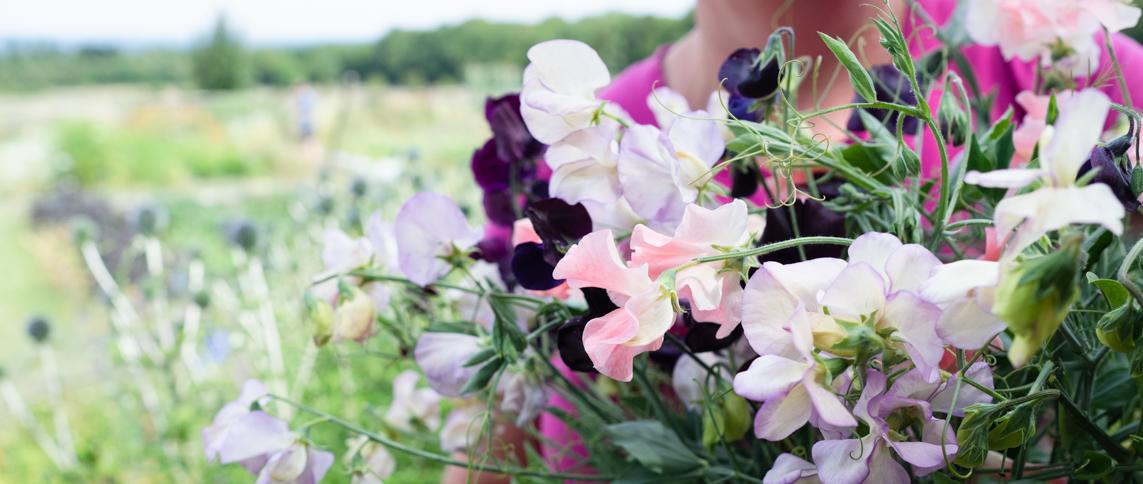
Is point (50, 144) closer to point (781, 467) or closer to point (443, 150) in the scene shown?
point (443, 150)

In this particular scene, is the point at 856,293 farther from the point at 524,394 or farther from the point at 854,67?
the point at 524,394

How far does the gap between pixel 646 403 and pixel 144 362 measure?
1211 mm

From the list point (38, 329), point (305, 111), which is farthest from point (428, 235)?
point (305, 111)

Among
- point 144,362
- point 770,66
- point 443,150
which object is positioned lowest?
point 443,150

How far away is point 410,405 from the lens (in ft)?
1.37

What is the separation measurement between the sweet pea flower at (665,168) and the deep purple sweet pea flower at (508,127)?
0.21 feet

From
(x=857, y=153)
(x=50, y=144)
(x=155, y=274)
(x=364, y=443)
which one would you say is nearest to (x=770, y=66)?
(x=857, y=153)

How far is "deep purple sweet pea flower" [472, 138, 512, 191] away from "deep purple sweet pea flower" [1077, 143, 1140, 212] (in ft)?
0.57

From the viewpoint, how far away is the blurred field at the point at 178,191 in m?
1.56

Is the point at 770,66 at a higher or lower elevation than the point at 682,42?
higher

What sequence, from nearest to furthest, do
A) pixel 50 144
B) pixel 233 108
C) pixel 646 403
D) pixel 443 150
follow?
pixel 646 403, pixel 50 144, pixel 443 150, pixel 233 108

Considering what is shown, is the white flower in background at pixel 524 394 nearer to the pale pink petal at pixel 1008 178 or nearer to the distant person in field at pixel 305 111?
the pale pink petal at pixel 1008 178

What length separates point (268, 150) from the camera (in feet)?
30.0

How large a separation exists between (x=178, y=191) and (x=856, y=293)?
27.5 feet
